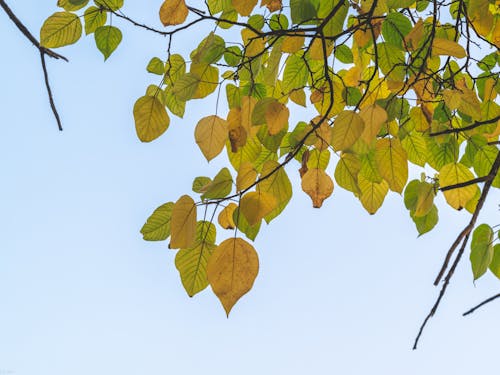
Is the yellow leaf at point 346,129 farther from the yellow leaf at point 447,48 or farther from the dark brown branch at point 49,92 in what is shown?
the dark brown branch at point 49,92

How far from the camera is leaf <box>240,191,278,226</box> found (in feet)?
2.47

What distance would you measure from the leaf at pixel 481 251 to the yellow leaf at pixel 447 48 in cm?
34

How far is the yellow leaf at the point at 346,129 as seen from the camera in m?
0.79

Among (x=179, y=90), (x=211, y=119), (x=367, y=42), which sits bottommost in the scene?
(x=211, y=119)

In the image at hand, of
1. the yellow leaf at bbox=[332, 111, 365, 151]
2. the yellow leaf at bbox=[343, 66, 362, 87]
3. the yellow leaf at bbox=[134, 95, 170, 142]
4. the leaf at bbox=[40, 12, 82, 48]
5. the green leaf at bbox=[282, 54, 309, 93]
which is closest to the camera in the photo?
the yellow leaf at bbox=[332, 111, 365, 151]

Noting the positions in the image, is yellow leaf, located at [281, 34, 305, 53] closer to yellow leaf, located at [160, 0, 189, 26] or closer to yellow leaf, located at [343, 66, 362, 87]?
yellow leaf, located at [160, 0, 189, 26]

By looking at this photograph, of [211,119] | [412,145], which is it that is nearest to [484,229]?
[412,145]

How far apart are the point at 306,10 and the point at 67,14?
0.47 m

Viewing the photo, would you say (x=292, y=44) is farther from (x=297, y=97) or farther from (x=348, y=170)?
(x=348, y=170)

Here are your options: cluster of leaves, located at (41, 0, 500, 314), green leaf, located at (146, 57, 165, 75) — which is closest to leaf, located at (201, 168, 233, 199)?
cluster of leaves, located at (41, 0, 500, 314)

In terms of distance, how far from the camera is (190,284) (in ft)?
2.61

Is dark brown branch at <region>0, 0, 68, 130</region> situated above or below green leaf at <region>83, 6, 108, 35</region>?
below

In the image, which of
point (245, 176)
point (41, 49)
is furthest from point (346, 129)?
point (41, 49)

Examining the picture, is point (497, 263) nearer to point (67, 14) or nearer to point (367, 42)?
point (367, 42)
